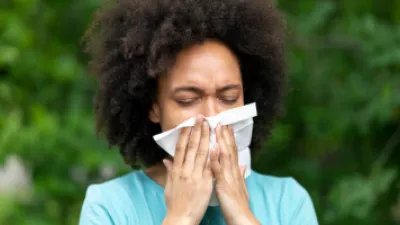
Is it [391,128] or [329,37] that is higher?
[329,37]

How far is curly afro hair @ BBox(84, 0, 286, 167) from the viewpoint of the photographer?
8.46ft

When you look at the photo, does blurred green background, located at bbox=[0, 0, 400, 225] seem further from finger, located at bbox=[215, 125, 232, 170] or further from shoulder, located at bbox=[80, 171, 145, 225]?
finger, located at bbox=[215, 125, 232, 170]

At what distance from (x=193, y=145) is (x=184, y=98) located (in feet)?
0.57

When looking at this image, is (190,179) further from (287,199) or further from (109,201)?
(287,199)

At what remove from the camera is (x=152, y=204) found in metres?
2.65

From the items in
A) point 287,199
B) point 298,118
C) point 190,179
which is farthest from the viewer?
point 298,118

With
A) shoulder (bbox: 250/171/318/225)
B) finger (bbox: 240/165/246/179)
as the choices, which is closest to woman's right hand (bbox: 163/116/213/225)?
finger (bbox: 240/165/246/179)

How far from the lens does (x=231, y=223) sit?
2438 mm

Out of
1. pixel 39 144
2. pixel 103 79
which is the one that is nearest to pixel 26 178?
pixel 39 144

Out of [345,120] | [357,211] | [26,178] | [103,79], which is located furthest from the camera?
[26,178]

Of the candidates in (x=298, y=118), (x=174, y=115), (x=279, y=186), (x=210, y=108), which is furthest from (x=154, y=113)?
(x=298, y=118)

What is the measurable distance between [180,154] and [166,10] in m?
0.55

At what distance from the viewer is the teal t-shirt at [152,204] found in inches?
101

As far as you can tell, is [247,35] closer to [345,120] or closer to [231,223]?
[231,223]
